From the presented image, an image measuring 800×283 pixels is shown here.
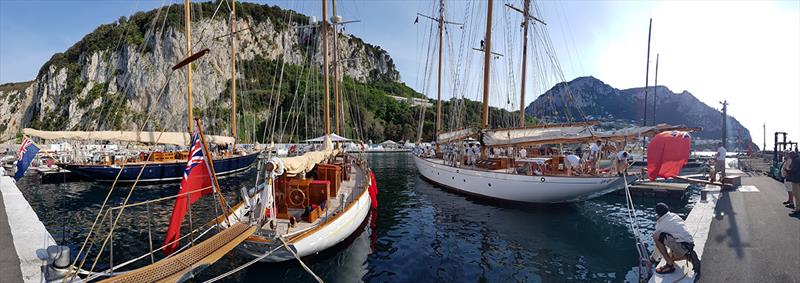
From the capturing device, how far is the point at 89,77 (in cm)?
8281

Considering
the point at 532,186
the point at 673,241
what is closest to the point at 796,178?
the point at 532,186

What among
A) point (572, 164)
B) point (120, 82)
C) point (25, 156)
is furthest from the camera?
point (120, 82)

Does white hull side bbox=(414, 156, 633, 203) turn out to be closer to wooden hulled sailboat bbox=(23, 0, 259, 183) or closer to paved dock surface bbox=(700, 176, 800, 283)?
paved dock surface bbox=(700, 176, 800, 283)

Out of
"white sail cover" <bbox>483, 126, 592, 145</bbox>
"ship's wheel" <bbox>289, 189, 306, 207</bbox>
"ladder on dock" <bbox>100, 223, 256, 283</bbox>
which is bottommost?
"ladder on dock" <bbox>100, 223, 256, 283</bbox>

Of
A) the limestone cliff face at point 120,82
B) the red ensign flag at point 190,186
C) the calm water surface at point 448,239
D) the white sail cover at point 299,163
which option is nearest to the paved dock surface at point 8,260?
the calm water surface at point 448,239

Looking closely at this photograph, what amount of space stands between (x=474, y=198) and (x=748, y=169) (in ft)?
63.6

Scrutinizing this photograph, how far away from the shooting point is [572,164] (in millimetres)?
14703

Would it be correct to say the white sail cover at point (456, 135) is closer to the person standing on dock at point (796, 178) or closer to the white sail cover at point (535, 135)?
the white sail cover at point (535, 135)

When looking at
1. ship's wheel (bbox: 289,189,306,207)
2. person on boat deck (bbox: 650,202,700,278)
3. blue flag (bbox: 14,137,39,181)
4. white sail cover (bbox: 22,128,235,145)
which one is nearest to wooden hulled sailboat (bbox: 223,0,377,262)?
ship's wheel (bbox: 289,189,306,207)

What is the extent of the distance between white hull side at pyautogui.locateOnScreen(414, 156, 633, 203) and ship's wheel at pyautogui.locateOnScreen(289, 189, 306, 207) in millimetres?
9584

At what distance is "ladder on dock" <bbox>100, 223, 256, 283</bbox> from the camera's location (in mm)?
5004

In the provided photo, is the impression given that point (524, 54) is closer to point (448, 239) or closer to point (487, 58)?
point (487, 58)

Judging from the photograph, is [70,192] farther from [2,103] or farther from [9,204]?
[2,103]

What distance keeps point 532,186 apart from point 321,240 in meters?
10.1
